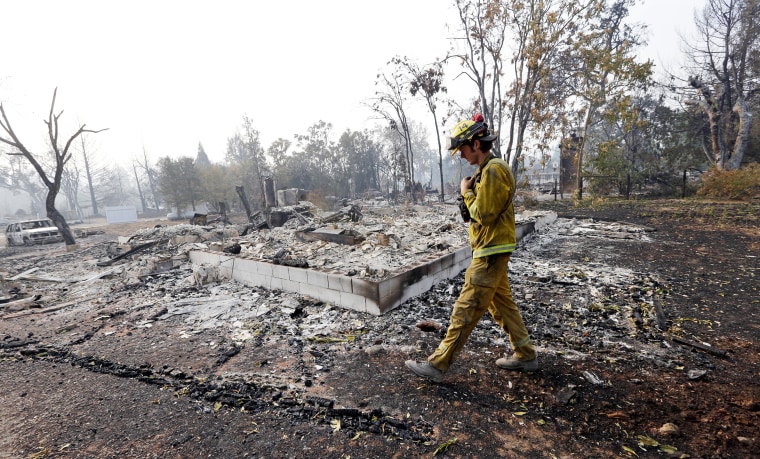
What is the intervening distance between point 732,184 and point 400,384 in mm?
16952

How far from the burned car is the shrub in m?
29.0

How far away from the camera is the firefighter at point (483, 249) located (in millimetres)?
2516

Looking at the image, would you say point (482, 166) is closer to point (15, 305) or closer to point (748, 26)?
point (15, 305)

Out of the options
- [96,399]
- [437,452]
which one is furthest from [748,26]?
[96,399]

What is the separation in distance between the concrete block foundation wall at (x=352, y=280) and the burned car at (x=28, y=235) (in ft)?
50.1

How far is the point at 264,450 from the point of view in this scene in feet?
6.84

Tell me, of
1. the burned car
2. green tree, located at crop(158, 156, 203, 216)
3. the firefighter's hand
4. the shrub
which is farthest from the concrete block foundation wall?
green tree, located at crop(158, 156, 203, 216)

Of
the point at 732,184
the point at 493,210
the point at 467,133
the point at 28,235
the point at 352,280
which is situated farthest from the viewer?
the point at 28,235

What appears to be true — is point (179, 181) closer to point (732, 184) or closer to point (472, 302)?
point (472, 302)

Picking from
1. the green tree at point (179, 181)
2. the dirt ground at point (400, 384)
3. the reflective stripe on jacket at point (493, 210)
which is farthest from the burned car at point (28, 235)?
the reflective stripe on jacket at point (493, 210)

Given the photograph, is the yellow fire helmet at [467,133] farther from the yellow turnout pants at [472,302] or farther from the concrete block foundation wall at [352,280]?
the concrete block foundation wall at [352,280]

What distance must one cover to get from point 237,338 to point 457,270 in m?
3.55

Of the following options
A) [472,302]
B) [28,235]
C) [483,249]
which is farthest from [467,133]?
[28,235]

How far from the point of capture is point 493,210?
8.21 feet
